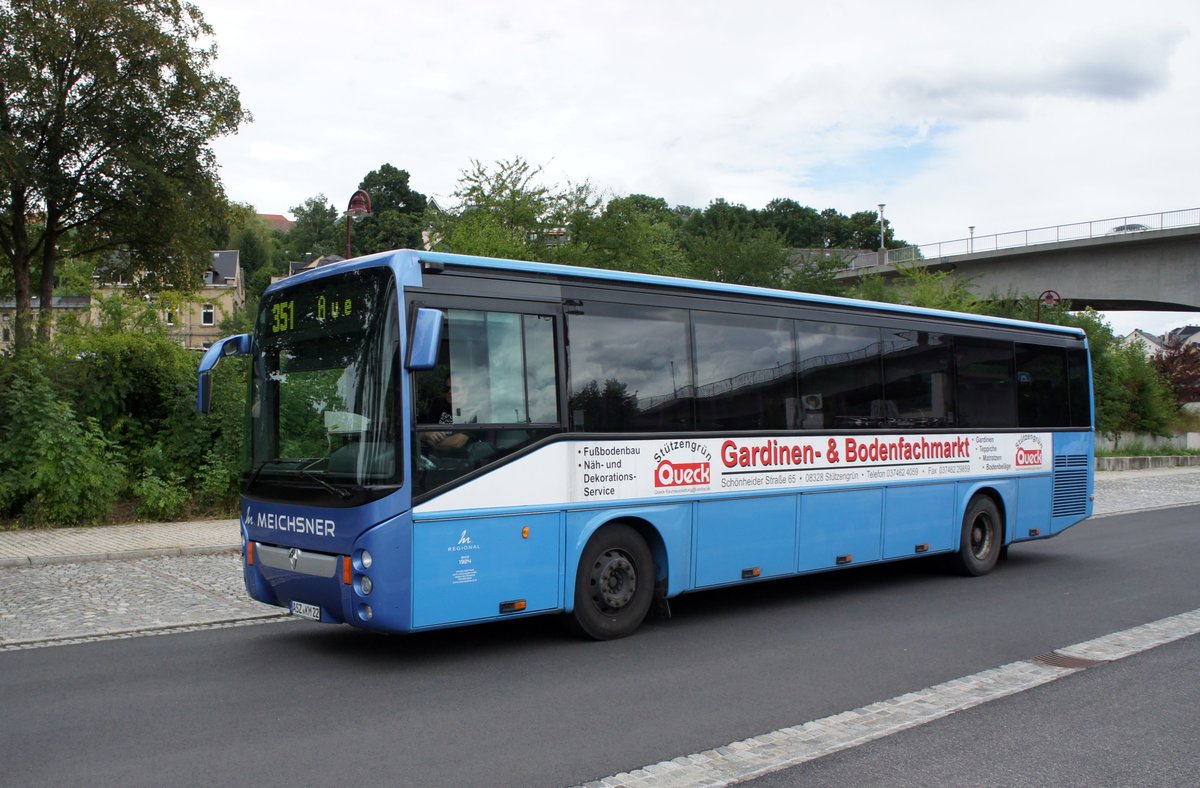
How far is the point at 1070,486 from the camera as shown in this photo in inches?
551

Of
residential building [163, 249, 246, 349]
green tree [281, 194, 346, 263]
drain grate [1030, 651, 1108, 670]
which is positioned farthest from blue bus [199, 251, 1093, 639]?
green tree [281, 194, 346, 263]

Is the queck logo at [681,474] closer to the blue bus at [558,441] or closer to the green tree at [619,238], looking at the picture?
the blue bus at [558,441]

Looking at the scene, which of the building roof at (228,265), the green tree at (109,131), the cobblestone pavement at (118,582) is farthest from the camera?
the building roof at (228,265)

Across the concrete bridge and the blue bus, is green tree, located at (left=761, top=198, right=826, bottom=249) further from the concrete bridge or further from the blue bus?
the blue bus

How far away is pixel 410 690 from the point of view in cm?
702

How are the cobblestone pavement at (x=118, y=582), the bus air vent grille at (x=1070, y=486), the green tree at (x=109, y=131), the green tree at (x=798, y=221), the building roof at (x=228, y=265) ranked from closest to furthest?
1. the cobblestone pavement at (x=118, y=582)
2. the bus air vent grille at (x=1070, y=486)
3. the green tree at (x=109, y=131)
4. the building roof at (x=228, y=265)
5. the green tree at (x=798, y=221)

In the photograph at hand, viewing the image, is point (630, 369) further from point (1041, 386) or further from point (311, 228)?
point (311, 228)

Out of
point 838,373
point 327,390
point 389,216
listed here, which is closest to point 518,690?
point 327,390

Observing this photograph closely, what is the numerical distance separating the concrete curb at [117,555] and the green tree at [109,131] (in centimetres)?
1280

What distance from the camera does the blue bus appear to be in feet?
24.1

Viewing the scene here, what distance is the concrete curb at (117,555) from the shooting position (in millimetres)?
12102

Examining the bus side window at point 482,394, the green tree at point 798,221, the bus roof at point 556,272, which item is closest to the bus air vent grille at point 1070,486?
the bus roof at point 556,272

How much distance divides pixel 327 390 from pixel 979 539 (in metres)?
8.60

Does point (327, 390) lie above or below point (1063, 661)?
above
